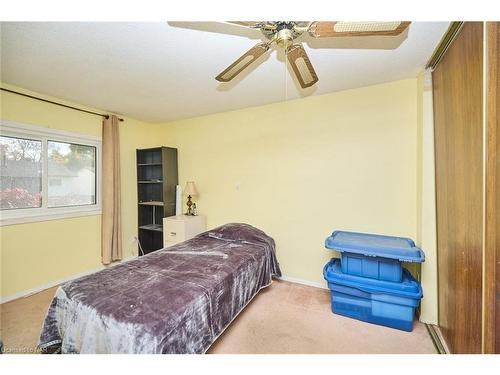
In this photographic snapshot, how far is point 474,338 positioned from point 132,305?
6.56 feet

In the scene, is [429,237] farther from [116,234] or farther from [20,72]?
[20,72]

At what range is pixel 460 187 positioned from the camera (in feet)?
4.62

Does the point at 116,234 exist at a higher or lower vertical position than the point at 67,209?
lower

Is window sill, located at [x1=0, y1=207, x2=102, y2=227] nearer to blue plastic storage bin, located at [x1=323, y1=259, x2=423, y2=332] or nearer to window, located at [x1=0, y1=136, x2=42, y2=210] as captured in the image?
window, located at [x1=0, y1=136, x2=42, y2=210]

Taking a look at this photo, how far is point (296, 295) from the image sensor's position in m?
2.46

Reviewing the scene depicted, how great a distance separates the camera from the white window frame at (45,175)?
2348 millimetres

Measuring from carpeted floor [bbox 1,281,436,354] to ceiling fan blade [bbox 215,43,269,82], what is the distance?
1988 millimetres

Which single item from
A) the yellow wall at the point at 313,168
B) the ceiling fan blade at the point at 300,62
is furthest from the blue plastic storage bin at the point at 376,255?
the ceiling fan blade at the point at 300,62

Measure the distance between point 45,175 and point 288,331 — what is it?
319 centimetres

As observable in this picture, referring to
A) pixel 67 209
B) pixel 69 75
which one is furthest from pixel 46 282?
pixel 69 75

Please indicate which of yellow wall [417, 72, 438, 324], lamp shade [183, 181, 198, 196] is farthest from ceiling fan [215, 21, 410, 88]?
lamp shade [183, 181, 198, 196]

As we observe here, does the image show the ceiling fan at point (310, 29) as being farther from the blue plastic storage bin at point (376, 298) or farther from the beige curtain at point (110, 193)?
the beige curtain at point (110, 193)

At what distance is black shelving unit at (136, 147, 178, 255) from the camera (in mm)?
3506

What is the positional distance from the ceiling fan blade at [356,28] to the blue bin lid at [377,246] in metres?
1.59
